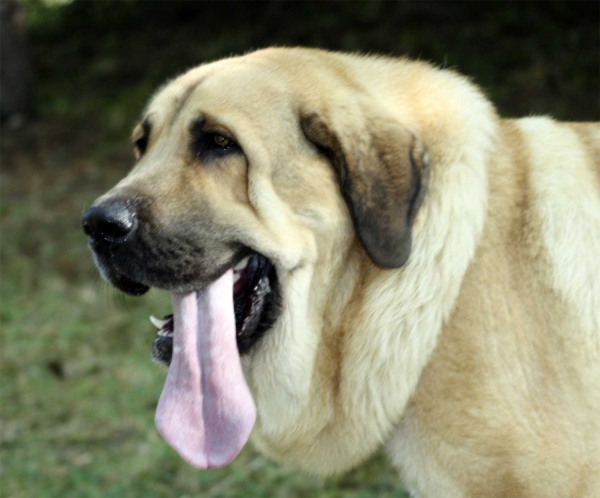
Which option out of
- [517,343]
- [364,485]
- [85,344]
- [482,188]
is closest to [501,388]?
[517,343]

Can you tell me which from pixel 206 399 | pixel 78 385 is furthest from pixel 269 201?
pixel 78 385

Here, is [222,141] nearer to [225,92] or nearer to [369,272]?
[225,92]

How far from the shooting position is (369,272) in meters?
3.03

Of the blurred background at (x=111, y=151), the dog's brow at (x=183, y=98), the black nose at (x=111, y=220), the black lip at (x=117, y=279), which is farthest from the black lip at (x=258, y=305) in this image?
the blurred background at (x=111, y=151)

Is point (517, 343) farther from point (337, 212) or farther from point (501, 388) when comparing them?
point (337, 212)

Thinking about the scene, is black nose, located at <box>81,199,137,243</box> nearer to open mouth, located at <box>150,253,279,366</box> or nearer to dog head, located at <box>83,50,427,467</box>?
dog head, located at <box>83,50,427,467</box>

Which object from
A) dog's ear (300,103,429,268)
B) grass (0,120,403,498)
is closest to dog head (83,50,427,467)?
dog's ear (300,103,429,268)

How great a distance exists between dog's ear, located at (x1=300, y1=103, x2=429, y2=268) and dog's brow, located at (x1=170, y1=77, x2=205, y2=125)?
0.48 metres

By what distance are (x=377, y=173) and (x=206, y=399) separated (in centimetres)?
96

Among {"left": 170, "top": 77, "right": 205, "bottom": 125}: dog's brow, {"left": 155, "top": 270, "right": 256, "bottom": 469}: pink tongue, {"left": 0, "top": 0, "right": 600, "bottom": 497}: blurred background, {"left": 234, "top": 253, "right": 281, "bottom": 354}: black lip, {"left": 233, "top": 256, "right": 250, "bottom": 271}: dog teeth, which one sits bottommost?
{"left": 0, "top": 0, "right": 600, "bottom": 497}: blurred background

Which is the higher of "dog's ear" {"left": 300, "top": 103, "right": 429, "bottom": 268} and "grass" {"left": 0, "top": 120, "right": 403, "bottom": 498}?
"dog's ear" {"left": 300, "top": 103, "right": 429, "bottom": 268}

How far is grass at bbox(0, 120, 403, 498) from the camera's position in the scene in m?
4.50

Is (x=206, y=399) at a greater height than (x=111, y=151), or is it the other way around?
(x=206, y=399)

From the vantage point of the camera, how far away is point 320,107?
302 centimetres
